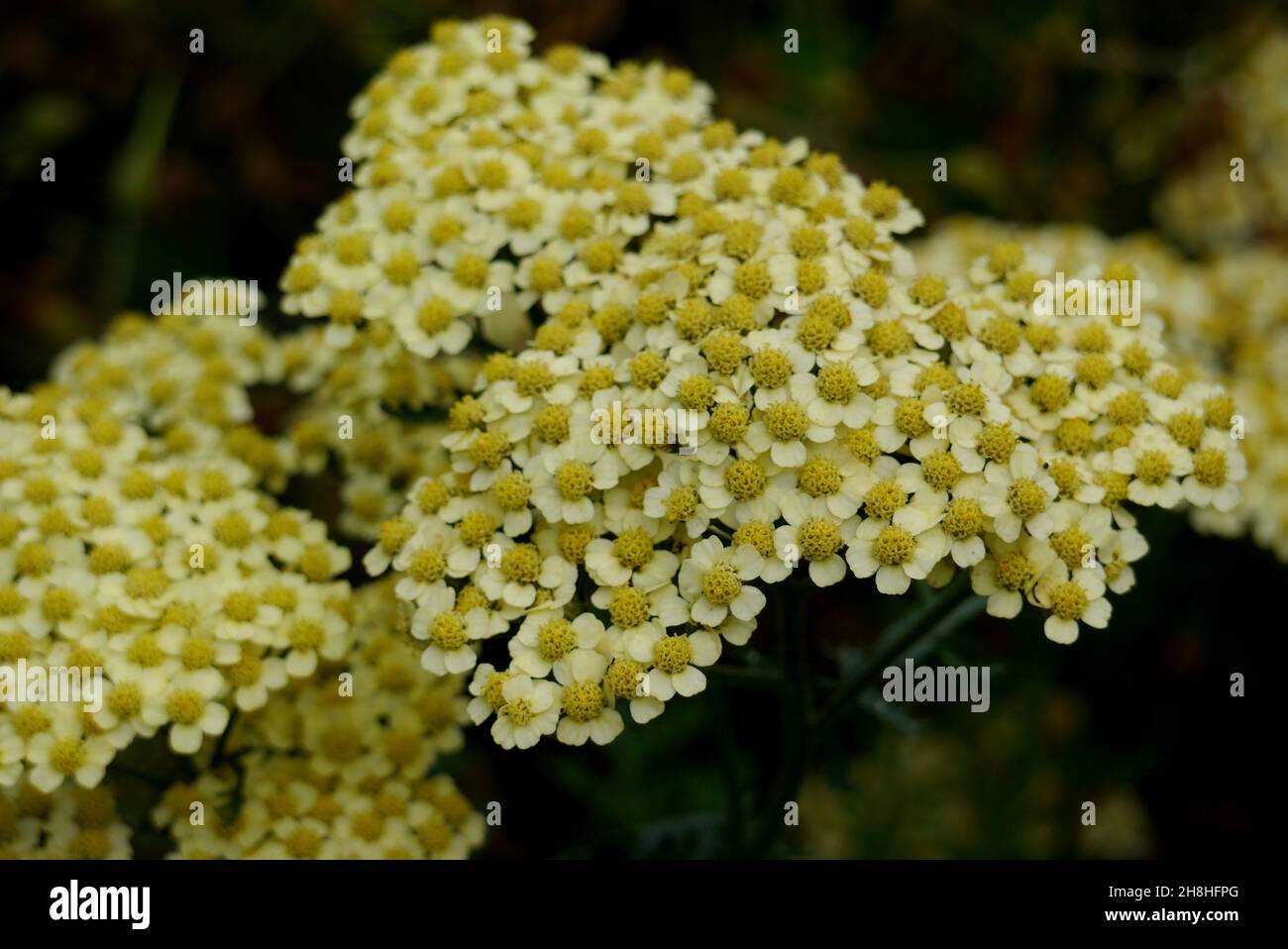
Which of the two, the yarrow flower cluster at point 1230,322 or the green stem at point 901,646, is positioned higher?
the yarrow flower cluster at point 1230,322

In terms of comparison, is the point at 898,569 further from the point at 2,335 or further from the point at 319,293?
the point at 2,335

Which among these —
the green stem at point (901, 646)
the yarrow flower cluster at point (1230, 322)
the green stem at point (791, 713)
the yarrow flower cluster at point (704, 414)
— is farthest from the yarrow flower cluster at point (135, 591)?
the yarrow flower cluster at point (1230, 322)

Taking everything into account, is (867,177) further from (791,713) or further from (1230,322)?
(791,713)

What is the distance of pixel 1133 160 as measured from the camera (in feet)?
14.4

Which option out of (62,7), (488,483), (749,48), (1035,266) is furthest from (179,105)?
(1035,266)

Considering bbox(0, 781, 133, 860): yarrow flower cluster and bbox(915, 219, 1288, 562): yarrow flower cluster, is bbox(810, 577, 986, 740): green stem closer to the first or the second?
bbox(915, 219, 1288, 562): yarrow flower cluster

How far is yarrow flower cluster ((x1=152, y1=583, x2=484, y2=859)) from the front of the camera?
7.36ft

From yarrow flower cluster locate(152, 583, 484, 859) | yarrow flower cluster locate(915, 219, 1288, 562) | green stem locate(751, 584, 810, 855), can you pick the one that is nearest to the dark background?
yarrow flower cluster locate(915, 219, 1288, 562)

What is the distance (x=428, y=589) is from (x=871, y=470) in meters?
0.75

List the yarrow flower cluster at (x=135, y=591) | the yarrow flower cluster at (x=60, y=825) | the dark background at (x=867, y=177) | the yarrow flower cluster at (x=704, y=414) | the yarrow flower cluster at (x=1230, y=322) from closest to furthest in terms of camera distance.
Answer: the yarrow flower cluster at (x=704, y=414)
the yarrow flower cluster at (x=135, y=591)
the yarrow flower cluster at (x=60, y=825)
the yarrow flower cluster at (x=1230, y=322)
the dark background at (x=867, y=177)

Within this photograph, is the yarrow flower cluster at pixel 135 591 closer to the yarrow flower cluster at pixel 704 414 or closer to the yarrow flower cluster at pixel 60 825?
the yarrow flower cluster at pixel 60 825

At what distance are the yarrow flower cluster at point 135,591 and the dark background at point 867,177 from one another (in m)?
1.30

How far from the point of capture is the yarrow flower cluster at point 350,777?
2242 mm

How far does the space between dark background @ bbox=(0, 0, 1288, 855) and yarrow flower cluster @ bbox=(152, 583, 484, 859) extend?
1.01 m
